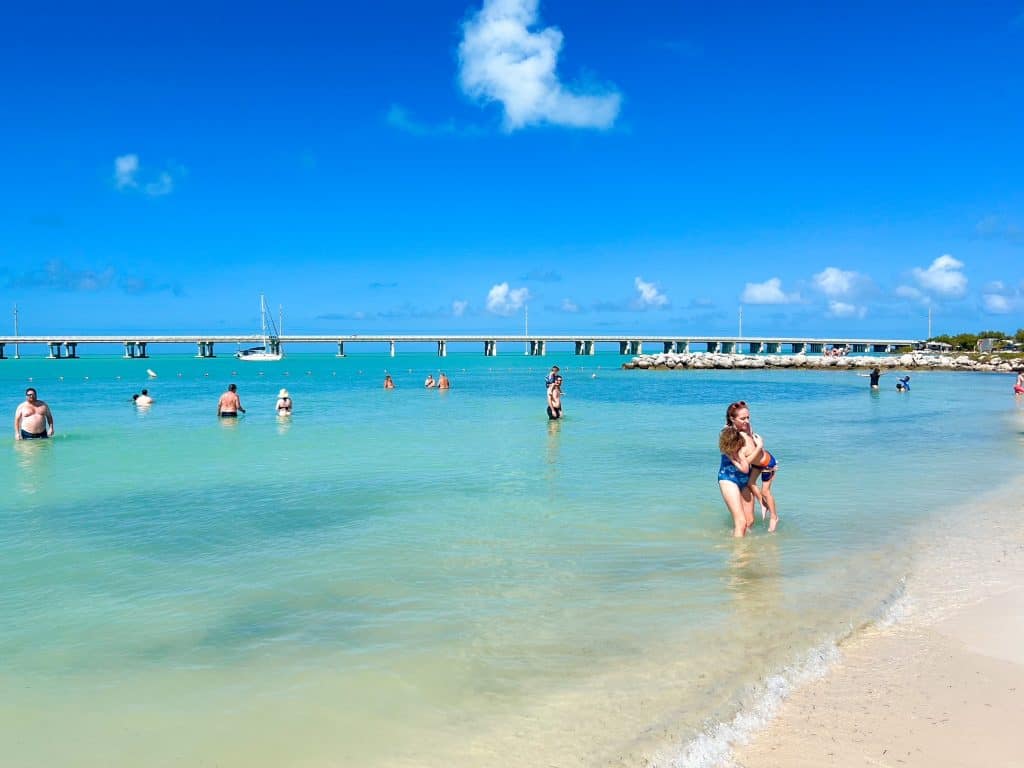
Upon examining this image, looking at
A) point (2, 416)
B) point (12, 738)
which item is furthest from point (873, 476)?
point (2, 416)

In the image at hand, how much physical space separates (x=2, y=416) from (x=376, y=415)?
1741 centimetres

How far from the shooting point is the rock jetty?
238 feet

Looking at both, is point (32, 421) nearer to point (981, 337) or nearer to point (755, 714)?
point (755, 714)

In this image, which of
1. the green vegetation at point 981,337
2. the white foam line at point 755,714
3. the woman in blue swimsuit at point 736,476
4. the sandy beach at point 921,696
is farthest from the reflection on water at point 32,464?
the green vegetation at point 981,337

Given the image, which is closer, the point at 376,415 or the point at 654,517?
the point at 654,517

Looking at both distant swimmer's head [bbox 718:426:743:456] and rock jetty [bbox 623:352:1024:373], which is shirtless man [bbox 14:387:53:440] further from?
rock jetty [bbox 623:352:1024:373]

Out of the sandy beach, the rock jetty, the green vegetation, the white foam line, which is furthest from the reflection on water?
the green vegetation

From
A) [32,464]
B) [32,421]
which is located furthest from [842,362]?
[32,464]

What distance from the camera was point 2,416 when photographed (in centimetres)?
3353

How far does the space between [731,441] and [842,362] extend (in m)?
80.7

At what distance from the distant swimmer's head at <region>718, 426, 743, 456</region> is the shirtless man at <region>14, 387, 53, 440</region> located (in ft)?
65.6

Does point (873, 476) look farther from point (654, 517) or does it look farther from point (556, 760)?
point (556, 760)

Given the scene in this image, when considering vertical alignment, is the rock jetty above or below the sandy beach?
above

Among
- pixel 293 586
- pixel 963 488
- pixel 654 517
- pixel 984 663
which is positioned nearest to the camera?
pixel 984 663
